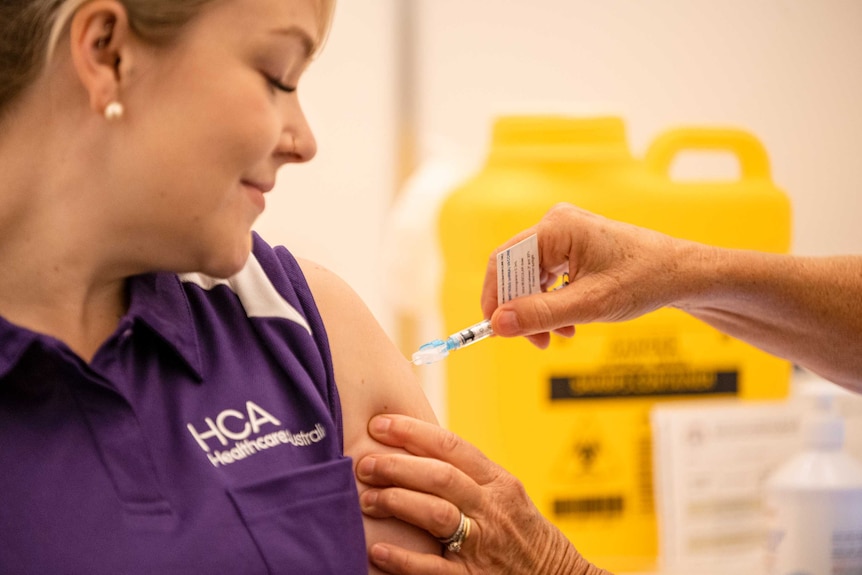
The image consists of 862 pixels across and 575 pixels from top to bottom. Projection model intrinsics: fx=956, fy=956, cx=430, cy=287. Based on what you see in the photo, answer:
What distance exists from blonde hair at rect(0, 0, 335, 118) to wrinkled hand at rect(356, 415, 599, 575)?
0.49m

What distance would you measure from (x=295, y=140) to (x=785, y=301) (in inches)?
31.7

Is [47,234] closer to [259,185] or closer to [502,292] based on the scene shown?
[259,185]

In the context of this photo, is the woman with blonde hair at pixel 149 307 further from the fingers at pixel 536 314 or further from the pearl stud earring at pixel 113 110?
the fingers at pixel 536 314

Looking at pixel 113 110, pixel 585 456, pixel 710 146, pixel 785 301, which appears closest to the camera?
pixel 113 110

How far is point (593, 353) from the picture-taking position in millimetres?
1655

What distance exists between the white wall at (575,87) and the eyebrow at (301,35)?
1.40 metres

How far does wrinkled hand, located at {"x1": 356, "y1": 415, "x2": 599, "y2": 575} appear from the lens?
104 cm

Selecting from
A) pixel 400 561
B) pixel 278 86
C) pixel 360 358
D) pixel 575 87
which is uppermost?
pixel 575 87

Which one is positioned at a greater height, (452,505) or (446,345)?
(446,345)

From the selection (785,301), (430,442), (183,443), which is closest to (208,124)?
(183,443)

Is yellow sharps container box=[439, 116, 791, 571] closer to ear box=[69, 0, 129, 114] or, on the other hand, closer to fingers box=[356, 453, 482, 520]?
fingers box=[356, 453, 482, 520]

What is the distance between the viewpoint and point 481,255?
1665mm

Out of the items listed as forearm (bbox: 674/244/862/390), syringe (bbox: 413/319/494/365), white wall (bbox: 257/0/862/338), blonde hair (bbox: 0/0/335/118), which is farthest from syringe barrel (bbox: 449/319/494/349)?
white wall (bbox: 257/0/862/338)

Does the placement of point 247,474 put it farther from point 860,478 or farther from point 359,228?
point 359,228
